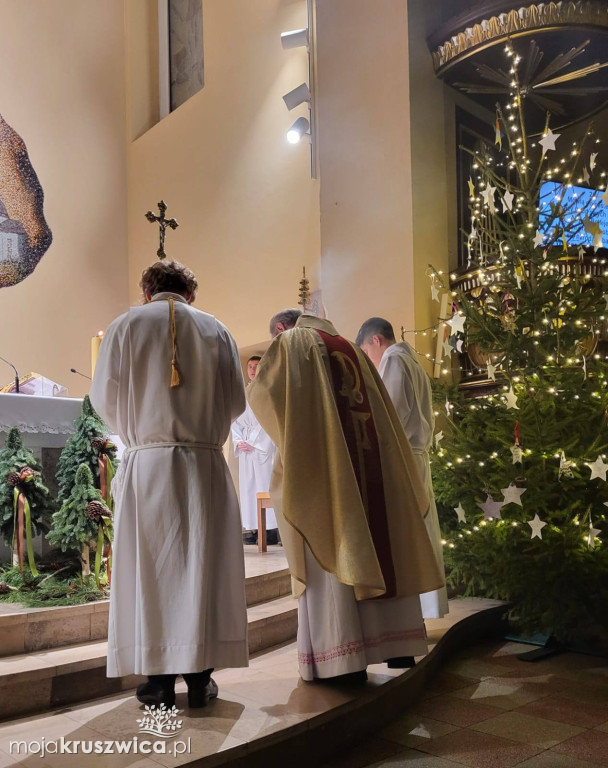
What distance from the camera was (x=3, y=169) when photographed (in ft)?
30.6

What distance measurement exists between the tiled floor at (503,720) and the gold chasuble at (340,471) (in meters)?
0.56

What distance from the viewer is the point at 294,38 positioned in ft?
25.5

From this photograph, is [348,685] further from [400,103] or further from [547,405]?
[400,103]

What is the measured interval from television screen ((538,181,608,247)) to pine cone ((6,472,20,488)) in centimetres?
337

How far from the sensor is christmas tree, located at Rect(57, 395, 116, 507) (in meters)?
3.80

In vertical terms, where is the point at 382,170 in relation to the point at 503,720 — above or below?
above

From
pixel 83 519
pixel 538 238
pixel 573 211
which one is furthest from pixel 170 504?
pixel 573 211

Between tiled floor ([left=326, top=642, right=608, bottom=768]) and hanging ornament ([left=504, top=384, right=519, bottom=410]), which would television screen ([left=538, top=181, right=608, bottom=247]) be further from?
tiled floor ([left=326, top=642, right=608, bottom=768])

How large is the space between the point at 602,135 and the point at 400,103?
1884mm

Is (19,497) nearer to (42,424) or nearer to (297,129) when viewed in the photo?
(42,424)

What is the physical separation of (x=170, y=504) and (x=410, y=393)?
1756mm

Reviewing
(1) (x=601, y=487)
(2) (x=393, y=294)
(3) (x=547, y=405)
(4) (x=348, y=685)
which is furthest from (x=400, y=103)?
(4) (x=348, y=685)

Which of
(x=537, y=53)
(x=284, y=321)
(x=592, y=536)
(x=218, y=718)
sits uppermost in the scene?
(x=537, y=53)

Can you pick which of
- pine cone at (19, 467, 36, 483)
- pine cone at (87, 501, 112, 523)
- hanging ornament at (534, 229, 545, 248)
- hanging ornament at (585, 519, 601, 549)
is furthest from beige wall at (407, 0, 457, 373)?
pine cone at (19, 467, 36, 483)
